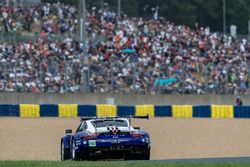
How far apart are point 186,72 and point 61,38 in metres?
5.82

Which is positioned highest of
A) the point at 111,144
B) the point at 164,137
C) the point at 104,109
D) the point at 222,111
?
the point at 104,109

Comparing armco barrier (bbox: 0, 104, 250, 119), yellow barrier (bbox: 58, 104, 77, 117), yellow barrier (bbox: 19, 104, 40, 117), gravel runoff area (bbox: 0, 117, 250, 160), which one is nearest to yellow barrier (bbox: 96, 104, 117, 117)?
armco barrier (bbox: 0, 104, 250, 119)

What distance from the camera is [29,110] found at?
37188mm

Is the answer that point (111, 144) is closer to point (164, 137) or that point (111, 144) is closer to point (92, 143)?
point (92, 143)

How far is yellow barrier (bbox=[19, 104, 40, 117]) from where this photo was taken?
37094 millimetres

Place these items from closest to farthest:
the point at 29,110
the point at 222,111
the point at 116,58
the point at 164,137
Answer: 1. the point at 164,137
2. the point at 29,110
3. the point at 222,111
4. the point at 116,58

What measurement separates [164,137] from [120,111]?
989 centimetres

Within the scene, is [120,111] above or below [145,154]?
above

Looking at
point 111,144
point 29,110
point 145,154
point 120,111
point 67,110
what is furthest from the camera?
point 67,110

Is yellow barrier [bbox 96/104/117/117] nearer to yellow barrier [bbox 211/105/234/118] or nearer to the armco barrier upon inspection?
the armco barrier

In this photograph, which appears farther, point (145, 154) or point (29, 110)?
point (29, 110)

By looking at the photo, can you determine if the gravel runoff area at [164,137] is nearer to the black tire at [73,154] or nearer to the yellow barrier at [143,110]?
the yellow barrier at [143,110]

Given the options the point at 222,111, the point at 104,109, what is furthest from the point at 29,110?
the point at 222,111

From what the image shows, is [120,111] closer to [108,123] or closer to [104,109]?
[104,109]
